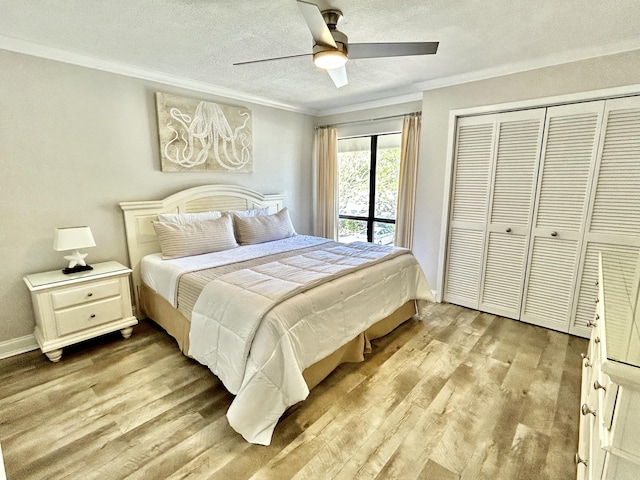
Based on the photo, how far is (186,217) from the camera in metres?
3.17

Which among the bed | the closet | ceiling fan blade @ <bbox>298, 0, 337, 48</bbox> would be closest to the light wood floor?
the bed

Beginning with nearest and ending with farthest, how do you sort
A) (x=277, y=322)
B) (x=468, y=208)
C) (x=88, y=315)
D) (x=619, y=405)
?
(x=619, y=405) → (x=277, y=322) → (x=88, y=315) → (x=468, y=208)

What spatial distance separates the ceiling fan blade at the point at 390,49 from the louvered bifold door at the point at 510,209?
1535 mm

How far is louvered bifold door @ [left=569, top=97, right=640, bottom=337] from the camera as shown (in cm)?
243

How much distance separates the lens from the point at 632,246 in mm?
2496

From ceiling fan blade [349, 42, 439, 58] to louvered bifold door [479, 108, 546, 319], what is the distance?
1.54 m

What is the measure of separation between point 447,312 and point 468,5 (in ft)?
8.82

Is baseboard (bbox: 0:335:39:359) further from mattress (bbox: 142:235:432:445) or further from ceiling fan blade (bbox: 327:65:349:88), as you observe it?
ceiling fan blade (bbox: 327:65:349:88)

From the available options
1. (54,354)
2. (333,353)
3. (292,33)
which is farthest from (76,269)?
(292,33)

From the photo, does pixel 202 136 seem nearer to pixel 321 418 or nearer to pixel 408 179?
pixel 408 179

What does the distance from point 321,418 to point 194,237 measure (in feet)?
6.44

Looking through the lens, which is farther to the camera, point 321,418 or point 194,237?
point 194,237

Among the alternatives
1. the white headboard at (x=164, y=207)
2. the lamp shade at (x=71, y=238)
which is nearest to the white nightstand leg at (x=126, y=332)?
the white headboard at (x=164, y=207)

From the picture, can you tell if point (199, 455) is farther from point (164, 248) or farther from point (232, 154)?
point (232, 154)
